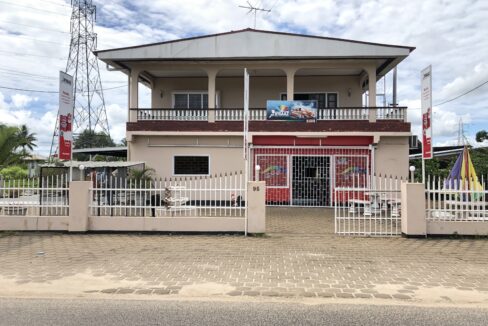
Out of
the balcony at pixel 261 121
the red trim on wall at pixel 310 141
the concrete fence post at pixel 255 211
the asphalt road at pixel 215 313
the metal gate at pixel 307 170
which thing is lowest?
the asphalt road at pixel 215 313

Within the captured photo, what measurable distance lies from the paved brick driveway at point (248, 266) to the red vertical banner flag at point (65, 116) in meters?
2.07

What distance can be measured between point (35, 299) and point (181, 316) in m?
2.15

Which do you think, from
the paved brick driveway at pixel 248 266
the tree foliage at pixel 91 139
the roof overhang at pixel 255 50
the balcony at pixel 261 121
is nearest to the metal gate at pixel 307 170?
the balcony at pixel 261 121

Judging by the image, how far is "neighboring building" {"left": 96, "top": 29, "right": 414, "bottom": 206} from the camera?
16531mm

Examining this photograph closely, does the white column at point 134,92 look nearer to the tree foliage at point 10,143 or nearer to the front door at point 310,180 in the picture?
the tree foliage at point 10,143

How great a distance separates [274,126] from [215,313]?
12.5m

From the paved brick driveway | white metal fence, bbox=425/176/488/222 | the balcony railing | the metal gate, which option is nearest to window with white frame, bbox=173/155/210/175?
the balcony railing

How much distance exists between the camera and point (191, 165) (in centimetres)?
1752

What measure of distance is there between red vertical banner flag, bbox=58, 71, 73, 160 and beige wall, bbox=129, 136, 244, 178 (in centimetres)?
715

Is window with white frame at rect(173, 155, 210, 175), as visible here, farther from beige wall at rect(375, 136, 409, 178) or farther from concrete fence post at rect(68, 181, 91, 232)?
concrete fence post at rect(68, 181, 91, 232)

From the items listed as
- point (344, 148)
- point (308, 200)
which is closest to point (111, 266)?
point (308, 200)

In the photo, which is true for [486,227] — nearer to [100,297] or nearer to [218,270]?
[218,270]

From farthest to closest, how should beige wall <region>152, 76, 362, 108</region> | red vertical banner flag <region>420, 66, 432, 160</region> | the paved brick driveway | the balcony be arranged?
beige wall <region>152, 76, 362, 108</region> < the balcony < red vertical banner flag <region>420, 66, 432, 160</region> < the paved brick driveway

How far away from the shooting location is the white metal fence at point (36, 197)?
10172mm
